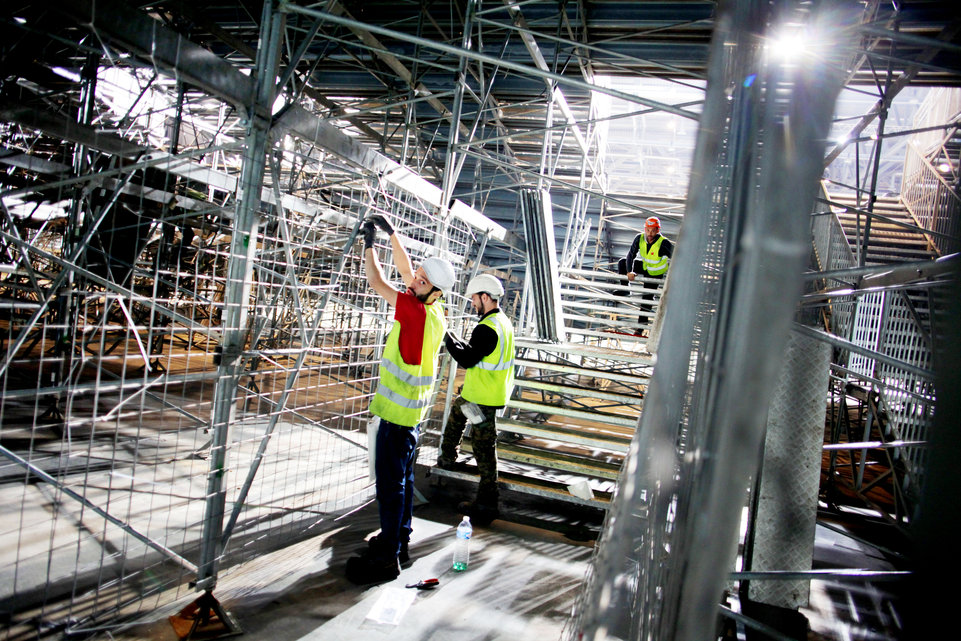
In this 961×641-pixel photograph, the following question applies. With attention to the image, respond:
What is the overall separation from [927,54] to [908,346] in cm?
416

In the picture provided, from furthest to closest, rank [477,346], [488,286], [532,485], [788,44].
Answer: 1. [532,485]
2. [488,286]
3. [477,346]
4. [788,44]

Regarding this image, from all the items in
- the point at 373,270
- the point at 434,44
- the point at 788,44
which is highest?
the point at 434,44

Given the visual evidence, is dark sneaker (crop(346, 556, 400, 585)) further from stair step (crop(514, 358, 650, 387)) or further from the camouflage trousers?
stair step (crop(514, 358, 650, 387))

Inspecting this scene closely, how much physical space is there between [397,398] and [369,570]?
1.28 m

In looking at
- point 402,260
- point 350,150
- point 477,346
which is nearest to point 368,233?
point 402,260

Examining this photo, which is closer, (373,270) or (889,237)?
(373,270)

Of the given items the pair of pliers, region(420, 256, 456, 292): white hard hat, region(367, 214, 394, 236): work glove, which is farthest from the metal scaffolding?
the pair of pliers

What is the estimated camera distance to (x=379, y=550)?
4.21 metres

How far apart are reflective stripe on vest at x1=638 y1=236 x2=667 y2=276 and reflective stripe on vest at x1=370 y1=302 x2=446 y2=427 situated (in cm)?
576

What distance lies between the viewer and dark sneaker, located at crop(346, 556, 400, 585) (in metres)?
4.05

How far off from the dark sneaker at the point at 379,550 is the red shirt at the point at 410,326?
4.74ft

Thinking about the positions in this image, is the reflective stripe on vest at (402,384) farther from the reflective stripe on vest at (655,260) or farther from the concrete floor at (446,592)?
the reflective stripe on vest at (655,260)

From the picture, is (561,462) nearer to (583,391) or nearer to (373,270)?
(583,391)

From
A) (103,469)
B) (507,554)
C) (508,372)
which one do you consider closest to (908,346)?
(508,372)
